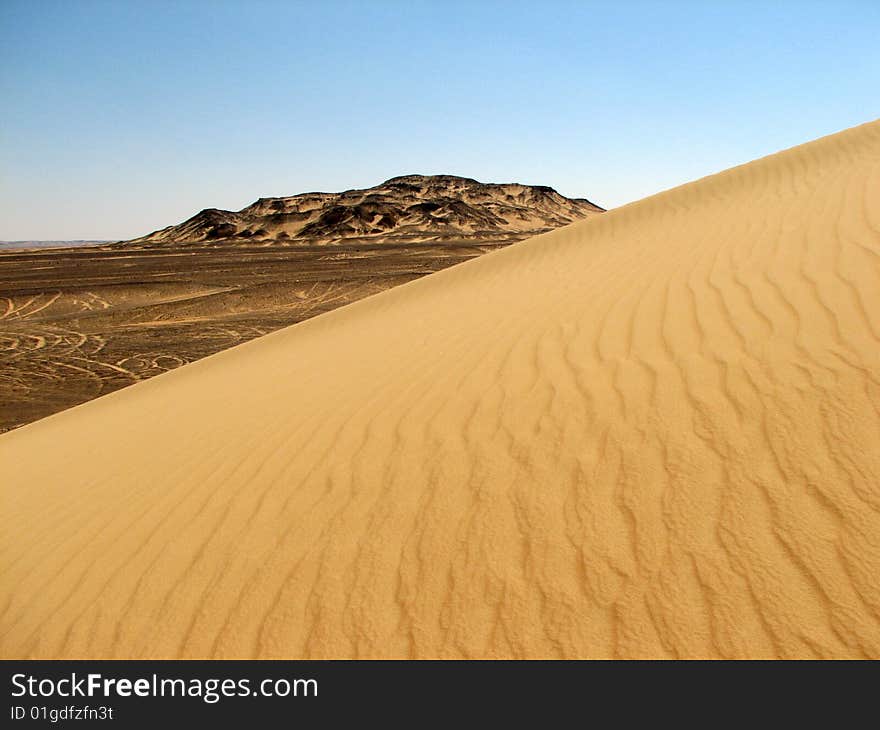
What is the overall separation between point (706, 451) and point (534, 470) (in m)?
0.61

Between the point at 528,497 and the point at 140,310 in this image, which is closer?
the point at 528,497

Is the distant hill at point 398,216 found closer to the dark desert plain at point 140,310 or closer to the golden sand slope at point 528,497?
the dark desert plain at point 140,310

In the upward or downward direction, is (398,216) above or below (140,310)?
above

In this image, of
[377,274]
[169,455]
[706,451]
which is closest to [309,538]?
[706,451]

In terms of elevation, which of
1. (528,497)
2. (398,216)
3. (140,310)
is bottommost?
(140,310)

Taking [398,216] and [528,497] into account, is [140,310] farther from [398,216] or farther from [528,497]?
[398,216]

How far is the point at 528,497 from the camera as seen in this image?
2.28 metres

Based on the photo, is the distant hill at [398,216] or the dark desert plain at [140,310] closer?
the dark desert plain at [140,310]

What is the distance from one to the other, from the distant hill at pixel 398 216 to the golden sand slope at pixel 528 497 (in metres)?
50.9

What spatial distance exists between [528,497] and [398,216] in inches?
2934

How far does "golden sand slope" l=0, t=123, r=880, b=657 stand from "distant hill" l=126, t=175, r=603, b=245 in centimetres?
5087

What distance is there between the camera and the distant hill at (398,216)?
67188 mm

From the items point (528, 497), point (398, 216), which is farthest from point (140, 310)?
point (398, 216)

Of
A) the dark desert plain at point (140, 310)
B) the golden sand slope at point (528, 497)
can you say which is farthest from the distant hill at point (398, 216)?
the golden sand slope at point (528, 497)
